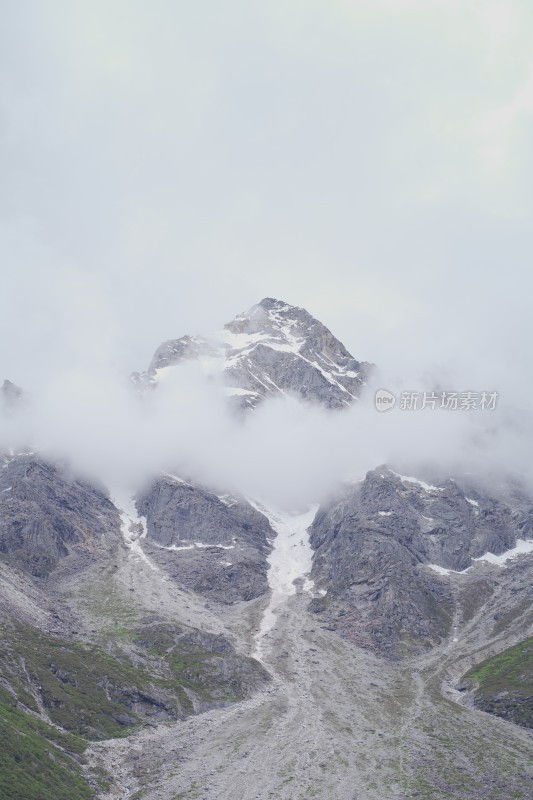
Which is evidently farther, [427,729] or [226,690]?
[226,690]

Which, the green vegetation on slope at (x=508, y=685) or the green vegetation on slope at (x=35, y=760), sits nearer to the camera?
the green vegetation on slope at (x=35, y=760)

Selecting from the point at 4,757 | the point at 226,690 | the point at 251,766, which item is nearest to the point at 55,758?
the point at 4,757

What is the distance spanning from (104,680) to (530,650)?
126455mm

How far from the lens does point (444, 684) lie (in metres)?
189

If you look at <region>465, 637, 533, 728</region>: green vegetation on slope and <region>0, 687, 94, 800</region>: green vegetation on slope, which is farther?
<region>465, 637, 533, 728</region>: green vegetation on slope

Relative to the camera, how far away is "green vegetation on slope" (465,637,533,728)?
517 feet

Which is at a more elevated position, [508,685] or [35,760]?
[508,685]

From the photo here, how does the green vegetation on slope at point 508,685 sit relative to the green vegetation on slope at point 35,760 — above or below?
above

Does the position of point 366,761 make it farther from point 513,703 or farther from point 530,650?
point 530,650

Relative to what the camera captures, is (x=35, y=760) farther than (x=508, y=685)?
No

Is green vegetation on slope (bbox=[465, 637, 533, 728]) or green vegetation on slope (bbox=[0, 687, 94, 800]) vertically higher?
green vegetation on slope (bbox=[465, 637, 533, 728])

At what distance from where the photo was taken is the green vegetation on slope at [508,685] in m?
158

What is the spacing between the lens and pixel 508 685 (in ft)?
566

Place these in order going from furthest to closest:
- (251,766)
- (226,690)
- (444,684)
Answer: (444,684), (226,690), (251,766)
